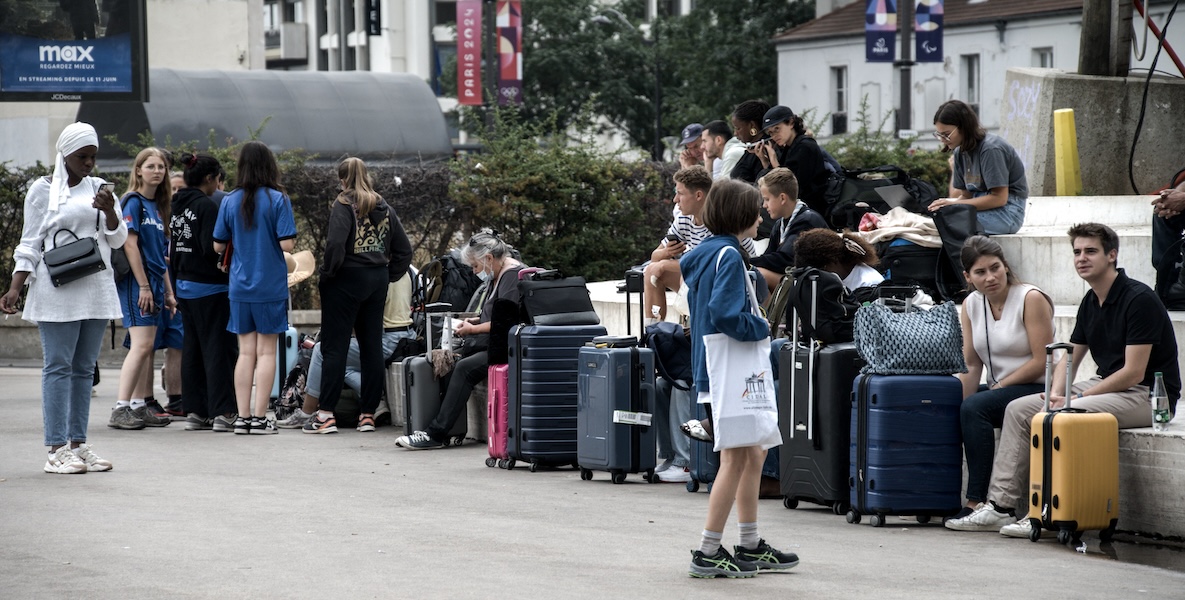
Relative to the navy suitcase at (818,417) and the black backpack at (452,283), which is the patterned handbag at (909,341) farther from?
the black backpack at (452,283)

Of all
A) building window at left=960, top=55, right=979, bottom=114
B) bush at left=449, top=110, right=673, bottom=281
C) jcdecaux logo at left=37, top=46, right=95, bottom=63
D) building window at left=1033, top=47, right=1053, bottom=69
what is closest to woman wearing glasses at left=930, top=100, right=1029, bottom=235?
bush at left=449, top=110, right=673, bottom=281

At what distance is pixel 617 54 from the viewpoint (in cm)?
5959

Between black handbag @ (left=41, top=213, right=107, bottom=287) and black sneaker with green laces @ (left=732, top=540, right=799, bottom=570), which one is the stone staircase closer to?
black sneaker with green laces @ (left=732, top=540, right=799, bottom=570)

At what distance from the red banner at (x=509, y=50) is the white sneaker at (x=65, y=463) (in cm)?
2991

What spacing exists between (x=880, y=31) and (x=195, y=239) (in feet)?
91.3

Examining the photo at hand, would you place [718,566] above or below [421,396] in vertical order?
below

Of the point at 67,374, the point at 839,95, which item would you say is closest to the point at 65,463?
the point at 67,374

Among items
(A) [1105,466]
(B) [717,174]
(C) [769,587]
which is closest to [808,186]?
(B) [717,174]

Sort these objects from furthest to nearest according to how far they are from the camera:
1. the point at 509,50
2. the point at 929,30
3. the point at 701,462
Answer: the point at 509,50 → the point at 929,30 → the point at 701,462

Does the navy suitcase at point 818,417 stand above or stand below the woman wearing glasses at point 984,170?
below

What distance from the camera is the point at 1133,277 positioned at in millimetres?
11938

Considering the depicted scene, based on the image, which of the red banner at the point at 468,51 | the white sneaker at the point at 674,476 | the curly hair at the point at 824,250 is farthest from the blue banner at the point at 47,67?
the red banner at the point at 468,51

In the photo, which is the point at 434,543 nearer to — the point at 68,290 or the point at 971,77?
the point at 68,290

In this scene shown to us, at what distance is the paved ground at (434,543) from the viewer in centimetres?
649
